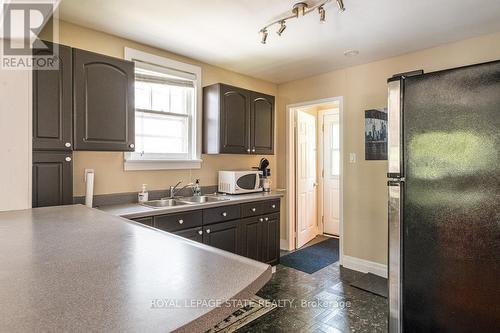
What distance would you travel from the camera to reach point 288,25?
2.48 meters

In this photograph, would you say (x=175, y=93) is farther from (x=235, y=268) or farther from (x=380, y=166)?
(x=235, y=268)

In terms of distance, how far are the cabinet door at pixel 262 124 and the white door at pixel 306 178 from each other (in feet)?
2.08

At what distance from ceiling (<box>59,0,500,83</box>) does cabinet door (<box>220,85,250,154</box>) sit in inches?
16.3

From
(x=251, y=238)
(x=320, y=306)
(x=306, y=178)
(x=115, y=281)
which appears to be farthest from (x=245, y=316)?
(x=306, y=178)

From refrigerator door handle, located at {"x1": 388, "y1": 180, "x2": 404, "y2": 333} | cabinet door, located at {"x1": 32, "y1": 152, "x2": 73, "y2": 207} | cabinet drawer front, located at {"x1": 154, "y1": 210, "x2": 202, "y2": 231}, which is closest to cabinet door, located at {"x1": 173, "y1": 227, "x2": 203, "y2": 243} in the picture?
cabinet drawer front, located at {"x1": 154, "y1": 210, "x2": 202, "y2": 231}

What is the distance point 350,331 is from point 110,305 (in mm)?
2091

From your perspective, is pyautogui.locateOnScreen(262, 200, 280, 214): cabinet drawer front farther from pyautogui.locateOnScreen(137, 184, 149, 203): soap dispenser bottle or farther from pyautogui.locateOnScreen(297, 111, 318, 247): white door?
pyautogui.locateOnScreen(137, 184, 149, 203): soap dispenser bottle

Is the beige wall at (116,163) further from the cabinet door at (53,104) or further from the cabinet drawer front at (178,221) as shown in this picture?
the cabinet drawer front at (178,221)

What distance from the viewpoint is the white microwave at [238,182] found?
338 cm

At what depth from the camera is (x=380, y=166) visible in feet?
10.8

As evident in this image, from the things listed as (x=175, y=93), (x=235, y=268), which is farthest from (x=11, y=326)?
(x=175, y=93)

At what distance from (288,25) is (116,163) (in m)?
1.99

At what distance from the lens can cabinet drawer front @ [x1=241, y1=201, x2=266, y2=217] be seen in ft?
10.2

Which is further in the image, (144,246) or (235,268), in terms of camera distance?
(144,246)
